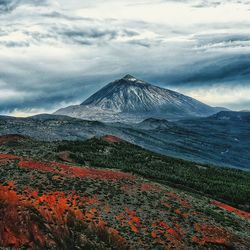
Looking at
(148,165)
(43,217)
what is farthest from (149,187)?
(148,165)

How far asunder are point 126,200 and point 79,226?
40.4 feet

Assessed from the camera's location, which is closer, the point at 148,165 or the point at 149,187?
the point at 149,187

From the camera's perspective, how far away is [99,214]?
48000 mm

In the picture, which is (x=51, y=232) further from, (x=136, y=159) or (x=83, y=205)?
(x=136, y=159)

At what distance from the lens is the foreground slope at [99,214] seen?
1640 inches

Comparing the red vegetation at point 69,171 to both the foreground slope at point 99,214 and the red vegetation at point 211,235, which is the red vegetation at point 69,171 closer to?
the foreground slope at point 99,214

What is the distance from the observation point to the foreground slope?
137ft

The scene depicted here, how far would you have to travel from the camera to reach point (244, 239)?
170 feet

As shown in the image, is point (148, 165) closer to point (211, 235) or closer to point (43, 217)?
point (211, 235)

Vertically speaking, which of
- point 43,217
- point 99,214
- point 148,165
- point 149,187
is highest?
point 43,217

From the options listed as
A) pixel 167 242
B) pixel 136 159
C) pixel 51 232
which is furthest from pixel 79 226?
pixel 136 159

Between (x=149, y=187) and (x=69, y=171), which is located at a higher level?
(x=69, y=171)

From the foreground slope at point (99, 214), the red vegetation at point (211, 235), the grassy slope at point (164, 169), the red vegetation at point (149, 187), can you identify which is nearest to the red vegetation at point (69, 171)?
the foreground slope at point (99, 214)

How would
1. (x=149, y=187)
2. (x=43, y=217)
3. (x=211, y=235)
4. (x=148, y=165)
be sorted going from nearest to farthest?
1. (x=43, y=217)
2. (x=211, y=235)
3. (x=149, y=187)
4. (x=148, y=165)
